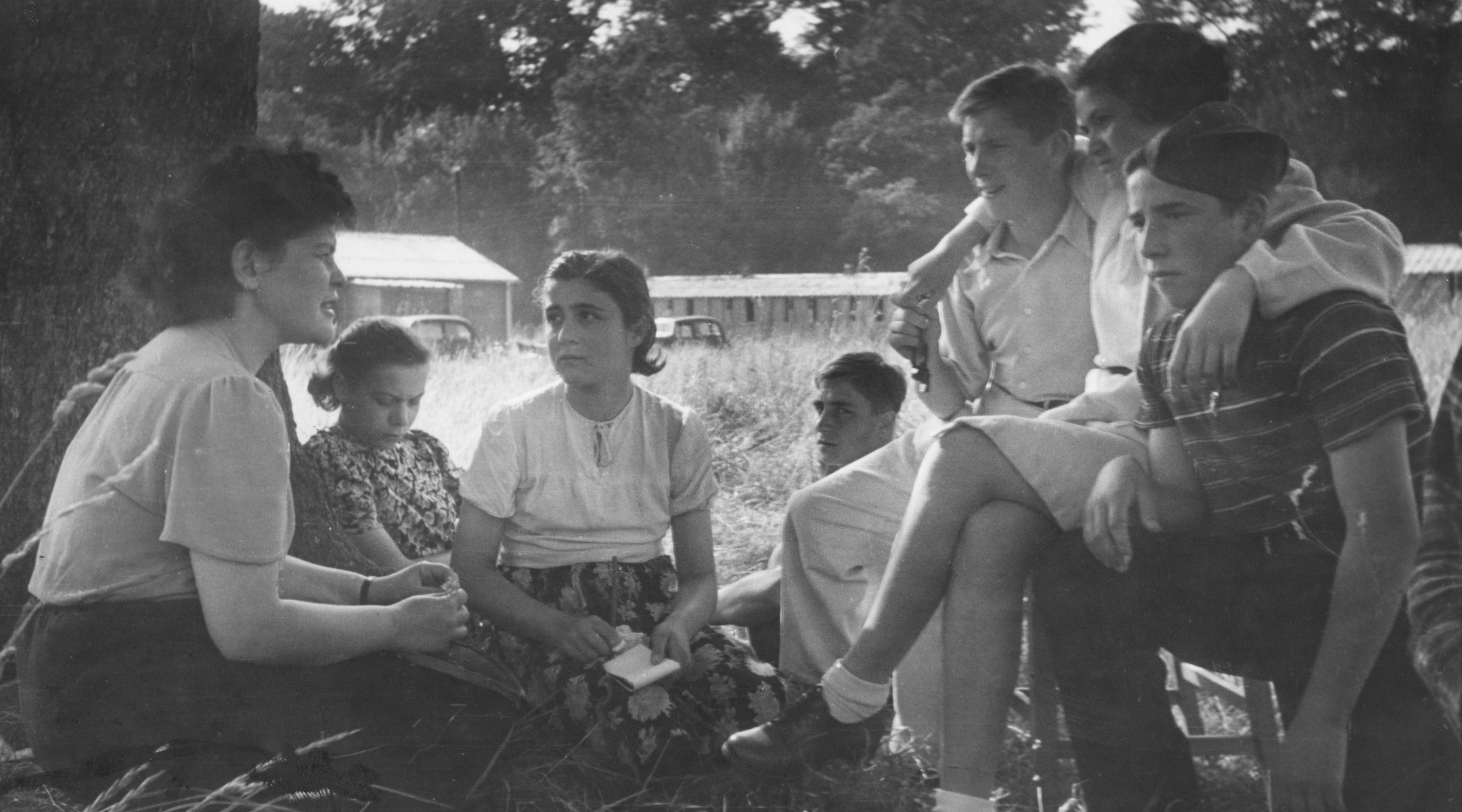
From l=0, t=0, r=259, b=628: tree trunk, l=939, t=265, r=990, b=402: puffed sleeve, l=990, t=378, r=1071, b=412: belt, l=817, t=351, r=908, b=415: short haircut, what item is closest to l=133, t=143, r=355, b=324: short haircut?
l=0, t=0, r=259, b=628: tree trunk

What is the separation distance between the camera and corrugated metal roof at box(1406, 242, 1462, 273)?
2072 mm

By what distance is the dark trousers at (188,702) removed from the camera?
7.19 feet

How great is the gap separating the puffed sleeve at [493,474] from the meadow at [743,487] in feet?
0.67

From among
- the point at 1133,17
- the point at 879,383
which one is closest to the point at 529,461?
the point at 879,383

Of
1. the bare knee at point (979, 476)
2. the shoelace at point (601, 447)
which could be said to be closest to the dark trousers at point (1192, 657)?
the bare knee at point (979, 476)

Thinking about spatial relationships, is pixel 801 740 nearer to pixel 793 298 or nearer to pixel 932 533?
pixel 932 533

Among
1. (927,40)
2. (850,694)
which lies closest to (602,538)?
(850,694)

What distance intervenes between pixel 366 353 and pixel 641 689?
118 centimetres

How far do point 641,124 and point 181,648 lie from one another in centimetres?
138

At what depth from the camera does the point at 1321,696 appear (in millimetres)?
1936

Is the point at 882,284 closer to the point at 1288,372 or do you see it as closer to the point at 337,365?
the point at 1288,372

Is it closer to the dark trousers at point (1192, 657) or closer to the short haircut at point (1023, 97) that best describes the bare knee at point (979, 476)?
the dark trousers at point (1192, 657)

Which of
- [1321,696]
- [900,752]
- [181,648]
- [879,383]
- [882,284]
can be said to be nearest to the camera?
[1321,696]

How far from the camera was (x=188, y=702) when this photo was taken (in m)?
2.23
